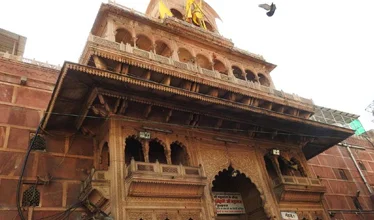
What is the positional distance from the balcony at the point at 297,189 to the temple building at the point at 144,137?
41 mm

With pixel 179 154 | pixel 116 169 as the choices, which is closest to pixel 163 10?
pixel 179 154

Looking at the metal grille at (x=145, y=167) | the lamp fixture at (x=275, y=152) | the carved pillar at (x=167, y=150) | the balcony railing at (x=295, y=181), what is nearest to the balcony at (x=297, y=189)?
the balcony railing at (x=295, y=181)

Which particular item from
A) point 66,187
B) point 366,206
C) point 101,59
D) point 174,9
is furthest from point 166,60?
point 366,206

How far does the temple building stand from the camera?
7.73m

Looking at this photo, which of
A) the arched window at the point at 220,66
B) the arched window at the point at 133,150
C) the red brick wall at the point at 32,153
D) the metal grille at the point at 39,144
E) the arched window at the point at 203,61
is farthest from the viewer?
the arched window at the point at 220,66

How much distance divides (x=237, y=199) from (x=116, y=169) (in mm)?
5419

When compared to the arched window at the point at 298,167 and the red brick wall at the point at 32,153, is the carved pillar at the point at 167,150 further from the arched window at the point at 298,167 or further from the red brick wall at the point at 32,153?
the arched window at the point at 298,167

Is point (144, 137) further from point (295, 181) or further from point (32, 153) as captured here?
point (295, 181)

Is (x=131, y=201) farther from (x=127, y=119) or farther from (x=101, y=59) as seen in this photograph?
(x=101, y=59)

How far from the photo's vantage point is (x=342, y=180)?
17016 mm

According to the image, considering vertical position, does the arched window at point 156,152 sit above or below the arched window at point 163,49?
below

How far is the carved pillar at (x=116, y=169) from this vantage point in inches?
279

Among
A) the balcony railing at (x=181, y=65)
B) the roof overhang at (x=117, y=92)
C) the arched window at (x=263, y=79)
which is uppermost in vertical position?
the arched window at (x=263, y=79)

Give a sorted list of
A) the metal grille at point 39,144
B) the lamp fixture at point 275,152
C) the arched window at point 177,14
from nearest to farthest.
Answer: the metal grille at point 39,144 < the lamp fixture at point 275,152 < the arched window at point 177,14
